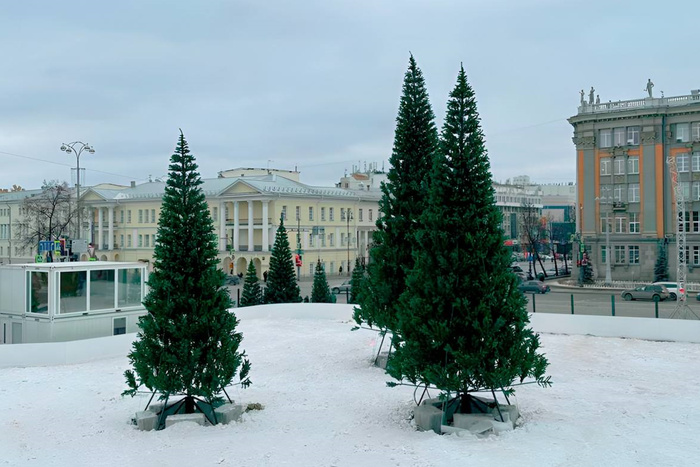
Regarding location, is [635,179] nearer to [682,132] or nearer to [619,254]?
[682,132]

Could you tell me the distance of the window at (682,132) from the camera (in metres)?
54.8

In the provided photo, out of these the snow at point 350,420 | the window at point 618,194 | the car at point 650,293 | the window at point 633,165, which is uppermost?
the window at point 633,165

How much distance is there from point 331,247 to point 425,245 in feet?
210

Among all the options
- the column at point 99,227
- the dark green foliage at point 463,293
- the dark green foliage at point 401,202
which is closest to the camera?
the dark green foliage at point 463,293

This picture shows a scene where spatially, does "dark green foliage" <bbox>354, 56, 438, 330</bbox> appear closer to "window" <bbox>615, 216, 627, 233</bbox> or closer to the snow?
the snow

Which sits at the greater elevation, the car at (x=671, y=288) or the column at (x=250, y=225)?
the column at (x=250, y=225)

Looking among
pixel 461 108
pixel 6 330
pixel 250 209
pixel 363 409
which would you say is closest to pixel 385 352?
pixel 363 409

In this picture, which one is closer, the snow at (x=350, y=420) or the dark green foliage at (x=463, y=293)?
the snow at (x=350, y=420)

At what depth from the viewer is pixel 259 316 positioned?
29.9 m

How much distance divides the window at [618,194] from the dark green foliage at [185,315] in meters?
50.3

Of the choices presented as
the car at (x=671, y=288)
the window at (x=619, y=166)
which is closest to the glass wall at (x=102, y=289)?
the car at (x=671, y=288)

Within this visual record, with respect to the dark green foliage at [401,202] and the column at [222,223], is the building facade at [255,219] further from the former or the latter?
the dark green foliage at [401,202]

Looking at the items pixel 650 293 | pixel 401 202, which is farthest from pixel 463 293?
pixel 650 293

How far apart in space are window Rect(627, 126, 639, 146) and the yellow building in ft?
101
